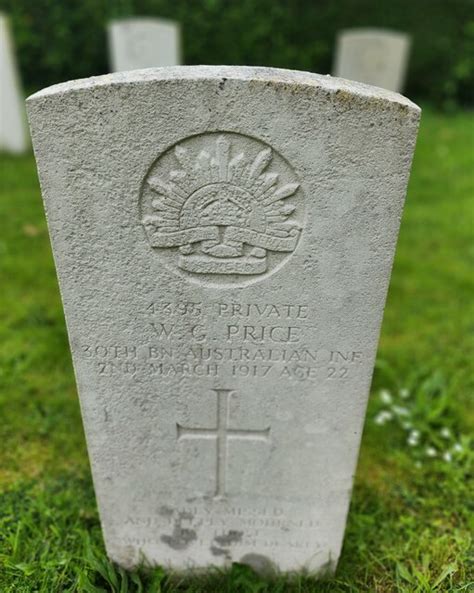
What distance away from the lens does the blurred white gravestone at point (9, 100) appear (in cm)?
652

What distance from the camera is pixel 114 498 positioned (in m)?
2.20

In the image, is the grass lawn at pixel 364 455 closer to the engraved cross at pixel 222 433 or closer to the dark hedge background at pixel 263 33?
the engraved cross at pixel 222 433

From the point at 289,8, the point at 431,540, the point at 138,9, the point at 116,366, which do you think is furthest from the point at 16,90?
the point at 431,540

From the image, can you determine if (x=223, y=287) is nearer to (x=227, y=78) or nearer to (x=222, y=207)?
(x=222, y=207)

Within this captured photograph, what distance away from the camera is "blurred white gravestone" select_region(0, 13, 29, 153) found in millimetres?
6520

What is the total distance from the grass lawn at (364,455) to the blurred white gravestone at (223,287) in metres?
0.20

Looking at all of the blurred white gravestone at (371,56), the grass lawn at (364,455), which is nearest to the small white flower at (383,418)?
the grass lawn at (364,455)

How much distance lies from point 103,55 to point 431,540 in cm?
971

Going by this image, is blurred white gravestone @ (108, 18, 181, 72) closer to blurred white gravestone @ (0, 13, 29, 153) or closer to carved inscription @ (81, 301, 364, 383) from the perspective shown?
blurred white gravestone @ (0, 13, 29, 153)

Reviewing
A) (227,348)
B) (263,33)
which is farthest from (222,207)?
(263,33)

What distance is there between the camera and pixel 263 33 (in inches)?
384

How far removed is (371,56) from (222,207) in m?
6.47

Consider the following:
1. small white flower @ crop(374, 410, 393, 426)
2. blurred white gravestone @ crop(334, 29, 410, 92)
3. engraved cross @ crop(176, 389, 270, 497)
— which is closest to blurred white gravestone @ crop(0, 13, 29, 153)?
blurred white gravestone @ crop(334, 29, 410, 92)

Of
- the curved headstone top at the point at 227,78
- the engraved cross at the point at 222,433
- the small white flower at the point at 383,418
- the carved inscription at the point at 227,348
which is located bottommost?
the small white flower at the point at 383,418
